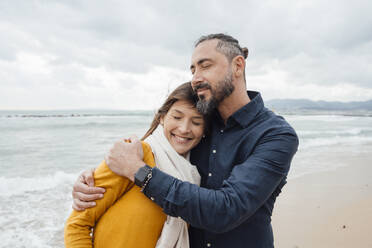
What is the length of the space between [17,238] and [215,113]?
4.57 meters

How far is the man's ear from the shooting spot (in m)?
1.98

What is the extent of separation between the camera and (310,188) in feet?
23.0

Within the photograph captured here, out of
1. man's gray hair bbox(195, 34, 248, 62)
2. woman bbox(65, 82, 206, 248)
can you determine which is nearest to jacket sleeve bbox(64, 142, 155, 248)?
woman bbox(65, 82, 206, 248)

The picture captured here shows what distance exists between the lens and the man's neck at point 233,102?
6.48 feet

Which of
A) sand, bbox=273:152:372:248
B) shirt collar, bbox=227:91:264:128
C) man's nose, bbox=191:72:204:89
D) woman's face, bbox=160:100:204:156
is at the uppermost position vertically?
man's nose, bbox=191:72:204:89

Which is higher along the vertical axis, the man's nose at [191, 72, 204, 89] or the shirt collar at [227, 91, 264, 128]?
the man's nose at [191, 72, 204, 89]

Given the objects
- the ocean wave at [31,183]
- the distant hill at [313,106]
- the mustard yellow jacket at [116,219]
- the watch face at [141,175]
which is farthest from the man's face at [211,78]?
the distant hill at [313,106]

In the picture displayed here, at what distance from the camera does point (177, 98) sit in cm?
212

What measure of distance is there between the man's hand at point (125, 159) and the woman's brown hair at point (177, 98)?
651 mm

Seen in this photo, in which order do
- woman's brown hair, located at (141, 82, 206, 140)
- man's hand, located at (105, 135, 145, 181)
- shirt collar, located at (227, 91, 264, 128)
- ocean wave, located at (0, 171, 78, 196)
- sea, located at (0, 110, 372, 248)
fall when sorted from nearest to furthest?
man's hand, located at (105, 135, 145, 181) < shirt collar, located at (227, 91, 264, 128) < woman's brown hair, located at (141, 82, 206, 140) < sea, located at (0, 110, 372, 248) < ocean wave, located at (0, 171, 78, 196)

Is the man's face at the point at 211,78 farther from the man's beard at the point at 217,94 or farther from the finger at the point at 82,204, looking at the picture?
the finger at the point at 82,204

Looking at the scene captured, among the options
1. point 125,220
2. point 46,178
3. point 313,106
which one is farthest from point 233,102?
point 313,106

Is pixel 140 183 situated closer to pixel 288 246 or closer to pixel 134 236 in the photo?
pixel 134 236

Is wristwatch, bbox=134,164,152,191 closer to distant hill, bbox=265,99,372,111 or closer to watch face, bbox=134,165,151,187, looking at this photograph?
watch face, bbox=134,165,151,187
